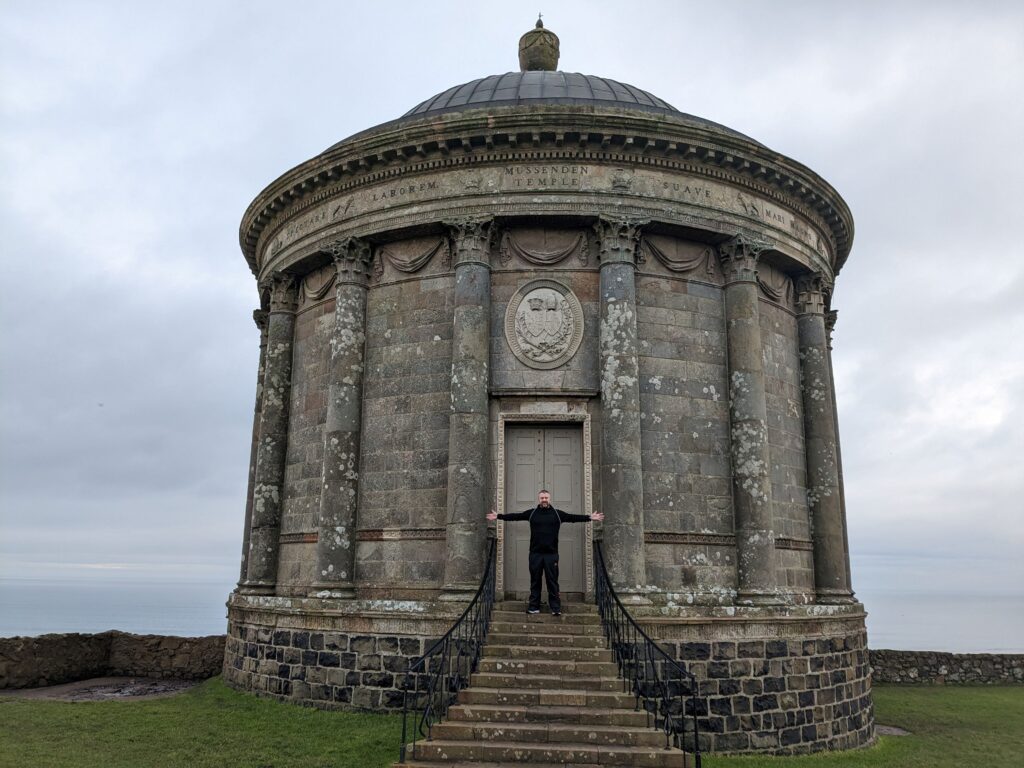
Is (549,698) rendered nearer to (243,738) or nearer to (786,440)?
(243,738)

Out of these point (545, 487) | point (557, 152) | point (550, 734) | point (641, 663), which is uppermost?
point (557, 152)

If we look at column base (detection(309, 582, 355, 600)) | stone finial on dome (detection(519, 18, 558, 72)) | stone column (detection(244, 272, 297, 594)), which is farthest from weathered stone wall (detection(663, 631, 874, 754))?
stone finial on dome (detection(519, 18, 558, 72))

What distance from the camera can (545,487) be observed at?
13.0 metres

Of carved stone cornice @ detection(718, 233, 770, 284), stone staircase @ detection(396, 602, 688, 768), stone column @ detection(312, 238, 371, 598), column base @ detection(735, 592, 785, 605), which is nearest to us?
stone staircase @ detection(396, 602, 688, 768)

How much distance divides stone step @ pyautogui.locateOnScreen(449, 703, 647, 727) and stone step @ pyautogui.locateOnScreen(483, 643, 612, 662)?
1.09 meters

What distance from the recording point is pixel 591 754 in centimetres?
838

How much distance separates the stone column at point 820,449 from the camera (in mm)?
14672

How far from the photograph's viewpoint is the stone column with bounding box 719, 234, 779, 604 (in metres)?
12.8

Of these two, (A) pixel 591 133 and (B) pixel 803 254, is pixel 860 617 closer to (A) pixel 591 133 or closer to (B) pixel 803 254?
(B) pixel 803 254

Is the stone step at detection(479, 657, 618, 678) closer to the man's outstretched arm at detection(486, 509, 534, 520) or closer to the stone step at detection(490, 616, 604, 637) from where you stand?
the stone step at detection(490, 616, 604, 637)

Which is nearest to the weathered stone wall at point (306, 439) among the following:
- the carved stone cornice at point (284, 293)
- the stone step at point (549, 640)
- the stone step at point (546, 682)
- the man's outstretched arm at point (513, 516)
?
the carved stone cornice at point (284, 293)

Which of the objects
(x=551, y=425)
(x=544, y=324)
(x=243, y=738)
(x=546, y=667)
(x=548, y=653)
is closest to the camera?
(x=546, y=667)

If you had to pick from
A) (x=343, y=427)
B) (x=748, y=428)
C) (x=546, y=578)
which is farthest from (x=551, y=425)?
(x=343, y=427)

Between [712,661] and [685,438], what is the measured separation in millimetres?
3399
